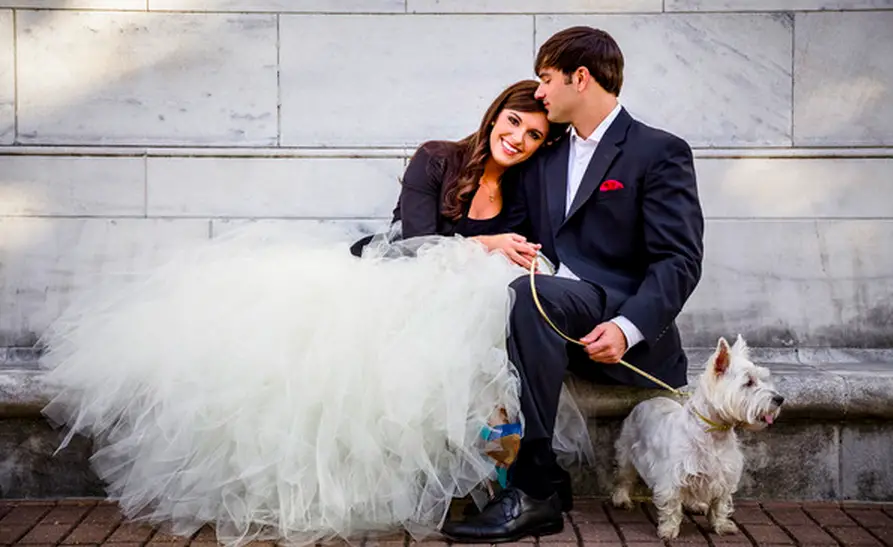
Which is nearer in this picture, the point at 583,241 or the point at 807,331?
the point at 583,241

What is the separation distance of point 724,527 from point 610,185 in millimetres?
1466

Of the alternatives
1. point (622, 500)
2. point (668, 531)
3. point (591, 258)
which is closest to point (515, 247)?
point (591, 258)

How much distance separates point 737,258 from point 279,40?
2739mm

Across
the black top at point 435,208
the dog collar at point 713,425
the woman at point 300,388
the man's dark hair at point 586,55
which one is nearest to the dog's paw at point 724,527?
the dog collar at point 713,425

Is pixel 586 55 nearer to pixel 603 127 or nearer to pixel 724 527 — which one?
pixel 603 127

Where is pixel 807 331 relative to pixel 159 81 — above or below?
below

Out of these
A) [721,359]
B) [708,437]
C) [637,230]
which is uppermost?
[637,230]

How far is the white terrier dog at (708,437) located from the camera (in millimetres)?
3527

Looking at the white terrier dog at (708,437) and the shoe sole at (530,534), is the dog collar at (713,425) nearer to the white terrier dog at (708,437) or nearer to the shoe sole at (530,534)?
the white terrier dog at (708,437)

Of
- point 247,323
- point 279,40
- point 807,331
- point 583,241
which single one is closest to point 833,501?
point 807,331

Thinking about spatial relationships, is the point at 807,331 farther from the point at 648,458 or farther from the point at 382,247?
the point at 382,247

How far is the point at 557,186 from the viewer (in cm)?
420

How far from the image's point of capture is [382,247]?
4.28 m

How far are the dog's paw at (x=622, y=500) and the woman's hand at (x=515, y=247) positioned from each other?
1.08 metres
